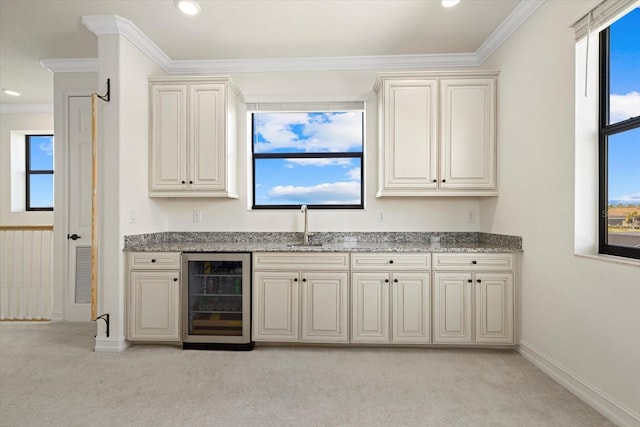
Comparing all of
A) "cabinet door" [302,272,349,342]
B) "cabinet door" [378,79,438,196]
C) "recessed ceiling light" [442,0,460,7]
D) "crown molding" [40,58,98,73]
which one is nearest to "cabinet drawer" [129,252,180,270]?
"cabinet door" [302,272,349,342]

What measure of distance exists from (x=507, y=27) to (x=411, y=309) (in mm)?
2498

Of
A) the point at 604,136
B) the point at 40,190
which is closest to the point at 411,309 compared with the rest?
the point at 604,136

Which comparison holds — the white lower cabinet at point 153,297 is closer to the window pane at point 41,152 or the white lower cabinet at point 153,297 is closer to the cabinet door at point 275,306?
the cabinet door at point 275,306

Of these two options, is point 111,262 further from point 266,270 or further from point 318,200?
point 318,200

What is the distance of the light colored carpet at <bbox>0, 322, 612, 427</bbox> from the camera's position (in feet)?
6.37

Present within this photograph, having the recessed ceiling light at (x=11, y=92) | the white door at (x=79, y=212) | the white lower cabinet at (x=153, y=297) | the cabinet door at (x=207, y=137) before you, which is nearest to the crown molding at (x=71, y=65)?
the white door at (x=79, y=212)

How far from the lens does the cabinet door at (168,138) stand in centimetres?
325

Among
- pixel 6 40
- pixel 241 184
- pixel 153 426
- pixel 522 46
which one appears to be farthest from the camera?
pixel 241 184

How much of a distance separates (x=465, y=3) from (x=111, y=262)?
3.53m

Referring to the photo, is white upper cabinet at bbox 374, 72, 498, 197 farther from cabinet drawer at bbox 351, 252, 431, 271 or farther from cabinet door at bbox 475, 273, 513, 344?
cabinet door at bbox 475, 273, 513, 344

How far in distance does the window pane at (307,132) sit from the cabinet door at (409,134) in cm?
57

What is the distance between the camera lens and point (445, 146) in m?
3.13

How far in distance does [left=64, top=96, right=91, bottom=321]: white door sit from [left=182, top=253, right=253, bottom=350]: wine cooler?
1.57m

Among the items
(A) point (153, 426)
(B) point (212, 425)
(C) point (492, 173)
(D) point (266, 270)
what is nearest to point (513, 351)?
(C) point (492, 173)
